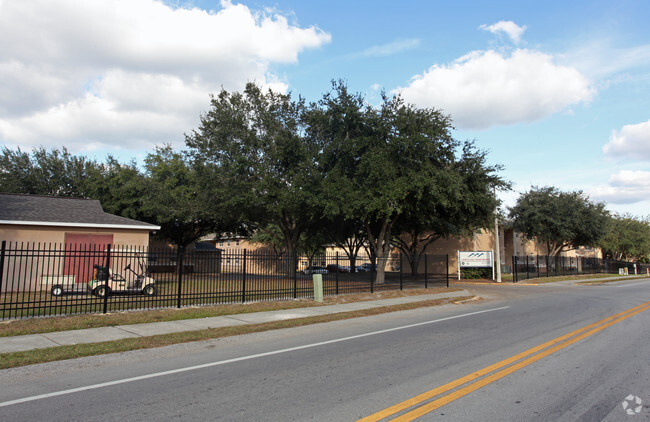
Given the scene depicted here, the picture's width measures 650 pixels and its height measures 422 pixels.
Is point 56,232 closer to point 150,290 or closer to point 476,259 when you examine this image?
point 150,290

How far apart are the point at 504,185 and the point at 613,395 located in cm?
2062

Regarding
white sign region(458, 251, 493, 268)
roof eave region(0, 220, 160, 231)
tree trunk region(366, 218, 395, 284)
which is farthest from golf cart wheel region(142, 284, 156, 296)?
white sign region(458, 251, 493, 268)

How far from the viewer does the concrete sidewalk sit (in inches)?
350

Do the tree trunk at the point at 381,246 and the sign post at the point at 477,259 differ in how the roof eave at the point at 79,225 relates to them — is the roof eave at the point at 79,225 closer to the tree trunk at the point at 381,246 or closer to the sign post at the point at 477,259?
the tree trunk at the point at 381,246

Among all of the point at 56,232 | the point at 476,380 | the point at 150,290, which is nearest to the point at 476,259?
the point at 150,290

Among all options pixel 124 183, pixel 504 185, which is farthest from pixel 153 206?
pixel 504 185

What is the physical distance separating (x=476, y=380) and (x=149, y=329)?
7943 mm

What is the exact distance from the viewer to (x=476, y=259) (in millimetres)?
35406

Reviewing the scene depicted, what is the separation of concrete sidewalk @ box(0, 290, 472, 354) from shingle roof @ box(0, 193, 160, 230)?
35.5 ft

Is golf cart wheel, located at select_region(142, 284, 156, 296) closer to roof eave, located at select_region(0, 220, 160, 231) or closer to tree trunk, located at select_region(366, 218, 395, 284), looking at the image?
roof eave, located at select_region(0, 220, 160, 231)

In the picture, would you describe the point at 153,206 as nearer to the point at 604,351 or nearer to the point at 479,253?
the point at 479,253

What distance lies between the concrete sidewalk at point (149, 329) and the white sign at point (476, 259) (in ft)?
70.9

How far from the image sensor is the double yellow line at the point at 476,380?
4832 mm

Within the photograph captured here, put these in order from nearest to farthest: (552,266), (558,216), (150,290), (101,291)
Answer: (101,291)
(150,290)
(558,216)
(552,266)
